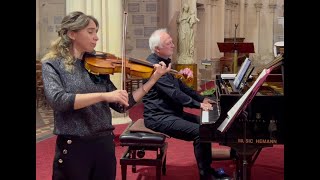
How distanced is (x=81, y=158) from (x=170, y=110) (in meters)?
2.06

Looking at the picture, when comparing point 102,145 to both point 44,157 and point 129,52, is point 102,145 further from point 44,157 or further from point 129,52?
point 129,52

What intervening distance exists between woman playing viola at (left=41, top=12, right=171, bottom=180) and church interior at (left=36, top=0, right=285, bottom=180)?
0.28 metres

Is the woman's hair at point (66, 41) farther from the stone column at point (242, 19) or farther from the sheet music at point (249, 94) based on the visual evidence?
the stone column at point (242, 19)

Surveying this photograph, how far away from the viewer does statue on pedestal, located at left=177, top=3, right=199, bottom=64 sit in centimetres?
1220

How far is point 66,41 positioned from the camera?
2.70 m

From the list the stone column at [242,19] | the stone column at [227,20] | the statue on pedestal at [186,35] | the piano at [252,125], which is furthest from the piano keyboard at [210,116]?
the stone column at [242,19]

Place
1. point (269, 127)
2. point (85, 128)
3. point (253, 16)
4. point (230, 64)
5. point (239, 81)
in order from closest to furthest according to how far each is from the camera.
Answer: point (85, 128)
point (269, 127)
point (239, 81)
point (230, 64)
point (253, 16)

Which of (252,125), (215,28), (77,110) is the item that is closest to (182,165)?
(252,125)

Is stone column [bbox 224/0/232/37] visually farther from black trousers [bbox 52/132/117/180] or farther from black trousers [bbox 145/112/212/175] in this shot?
black trousers [bbox 52/132/117/180]
